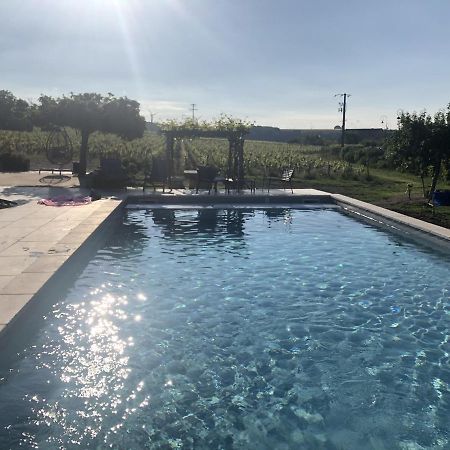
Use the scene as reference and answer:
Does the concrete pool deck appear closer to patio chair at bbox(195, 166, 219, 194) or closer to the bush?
patio chair at bbox(195, 166, 219, 194)

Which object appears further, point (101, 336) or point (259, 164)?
point (259, 164)

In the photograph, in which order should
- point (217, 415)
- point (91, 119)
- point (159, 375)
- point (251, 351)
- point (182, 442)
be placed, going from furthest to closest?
point (91, 119) → point (251, 351) → point (159, 375) → point (217, 415) → point (182, 442)

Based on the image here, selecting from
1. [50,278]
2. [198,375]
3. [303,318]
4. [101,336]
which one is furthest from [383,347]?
[50,278]

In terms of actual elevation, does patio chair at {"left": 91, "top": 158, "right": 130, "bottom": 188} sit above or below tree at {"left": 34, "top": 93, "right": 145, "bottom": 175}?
below

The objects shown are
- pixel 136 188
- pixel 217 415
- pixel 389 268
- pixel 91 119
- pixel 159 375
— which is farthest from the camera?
pixel 91 119

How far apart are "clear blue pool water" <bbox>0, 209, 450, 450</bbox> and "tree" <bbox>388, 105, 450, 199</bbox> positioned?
6806 millimetres

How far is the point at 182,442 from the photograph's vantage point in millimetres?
3605

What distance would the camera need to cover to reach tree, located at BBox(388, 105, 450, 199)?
565 inches

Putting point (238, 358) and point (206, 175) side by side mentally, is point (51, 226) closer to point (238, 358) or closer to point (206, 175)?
point (238, 358)

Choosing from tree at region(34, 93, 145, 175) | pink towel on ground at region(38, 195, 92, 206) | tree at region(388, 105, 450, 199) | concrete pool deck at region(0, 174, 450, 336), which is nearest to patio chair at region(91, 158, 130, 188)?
concrete pool deck at region(0, 174, 450, 336)

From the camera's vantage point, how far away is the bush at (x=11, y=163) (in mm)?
21266

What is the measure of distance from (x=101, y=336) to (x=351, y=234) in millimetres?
7106

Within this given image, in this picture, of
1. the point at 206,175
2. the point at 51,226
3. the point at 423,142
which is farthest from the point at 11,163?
the point at 423,142

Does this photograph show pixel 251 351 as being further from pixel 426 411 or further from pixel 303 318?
pixel 426 411
